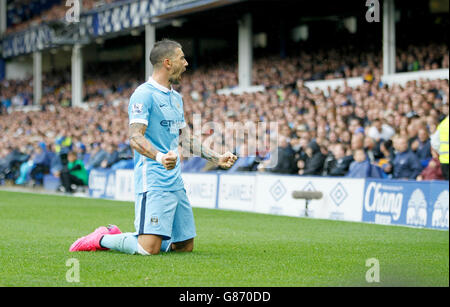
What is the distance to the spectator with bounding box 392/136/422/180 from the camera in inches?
625

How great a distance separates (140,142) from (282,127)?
12154 mm

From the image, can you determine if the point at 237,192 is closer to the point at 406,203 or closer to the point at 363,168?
the point at 363,168

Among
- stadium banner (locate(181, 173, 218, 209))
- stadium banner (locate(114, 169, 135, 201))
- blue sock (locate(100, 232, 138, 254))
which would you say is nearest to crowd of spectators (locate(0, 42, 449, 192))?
stadium banner (locate(181, 173, 218, 209))

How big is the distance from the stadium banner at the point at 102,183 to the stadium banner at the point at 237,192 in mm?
5274

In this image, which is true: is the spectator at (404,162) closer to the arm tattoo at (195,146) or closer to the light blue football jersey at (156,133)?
the arm tattoo at (195,146)

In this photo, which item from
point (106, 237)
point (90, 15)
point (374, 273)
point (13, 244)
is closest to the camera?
point (374, 273)

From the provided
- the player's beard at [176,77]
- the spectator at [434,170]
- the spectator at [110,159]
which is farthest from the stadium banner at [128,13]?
the player's beard at [176,77]

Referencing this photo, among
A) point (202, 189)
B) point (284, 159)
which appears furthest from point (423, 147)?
point (202, 189)

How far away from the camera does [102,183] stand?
24.5 metres

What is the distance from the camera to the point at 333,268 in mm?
8164

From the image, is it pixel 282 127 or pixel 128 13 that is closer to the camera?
pixel 282 127
